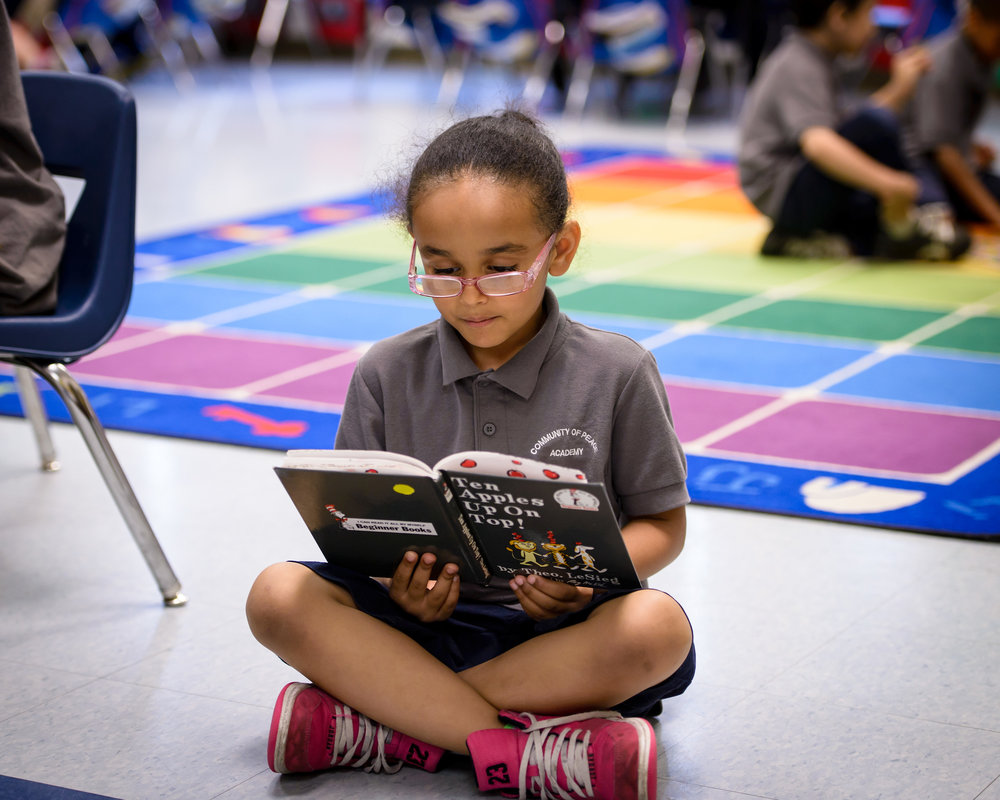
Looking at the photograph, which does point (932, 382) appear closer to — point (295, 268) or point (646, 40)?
point (295, 268)

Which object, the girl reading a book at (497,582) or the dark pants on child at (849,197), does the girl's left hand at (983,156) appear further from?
the girl reading a book at (497,582)

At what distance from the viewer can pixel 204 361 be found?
2.96m

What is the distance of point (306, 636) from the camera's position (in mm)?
1368

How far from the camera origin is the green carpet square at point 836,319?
127 inches

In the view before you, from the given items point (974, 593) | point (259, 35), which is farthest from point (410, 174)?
point (259, 35)

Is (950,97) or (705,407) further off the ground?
(950,97)

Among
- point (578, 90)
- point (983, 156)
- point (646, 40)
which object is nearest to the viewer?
point (983, 156)

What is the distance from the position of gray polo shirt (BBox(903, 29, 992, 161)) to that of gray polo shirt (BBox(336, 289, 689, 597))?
3136mm

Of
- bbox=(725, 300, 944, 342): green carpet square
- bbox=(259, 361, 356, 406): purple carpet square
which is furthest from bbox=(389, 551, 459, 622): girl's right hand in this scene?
bbox=(725, 300, 944, 342): green carpet square

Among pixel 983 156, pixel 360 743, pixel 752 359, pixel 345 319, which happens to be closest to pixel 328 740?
pixel 360 743

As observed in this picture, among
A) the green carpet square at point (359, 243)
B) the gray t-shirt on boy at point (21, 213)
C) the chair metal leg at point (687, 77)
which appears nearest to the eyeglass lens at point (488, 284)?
the gray t-shirt on boy at point (21, 213)

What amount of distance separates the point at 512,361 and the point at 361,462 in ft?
0.75

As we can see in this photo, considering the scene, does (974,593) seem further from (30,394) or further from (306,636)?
(30,394)

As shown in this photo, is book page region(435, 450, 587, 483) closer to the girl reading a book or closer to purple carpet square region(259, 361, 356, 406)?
the girl reading a book
